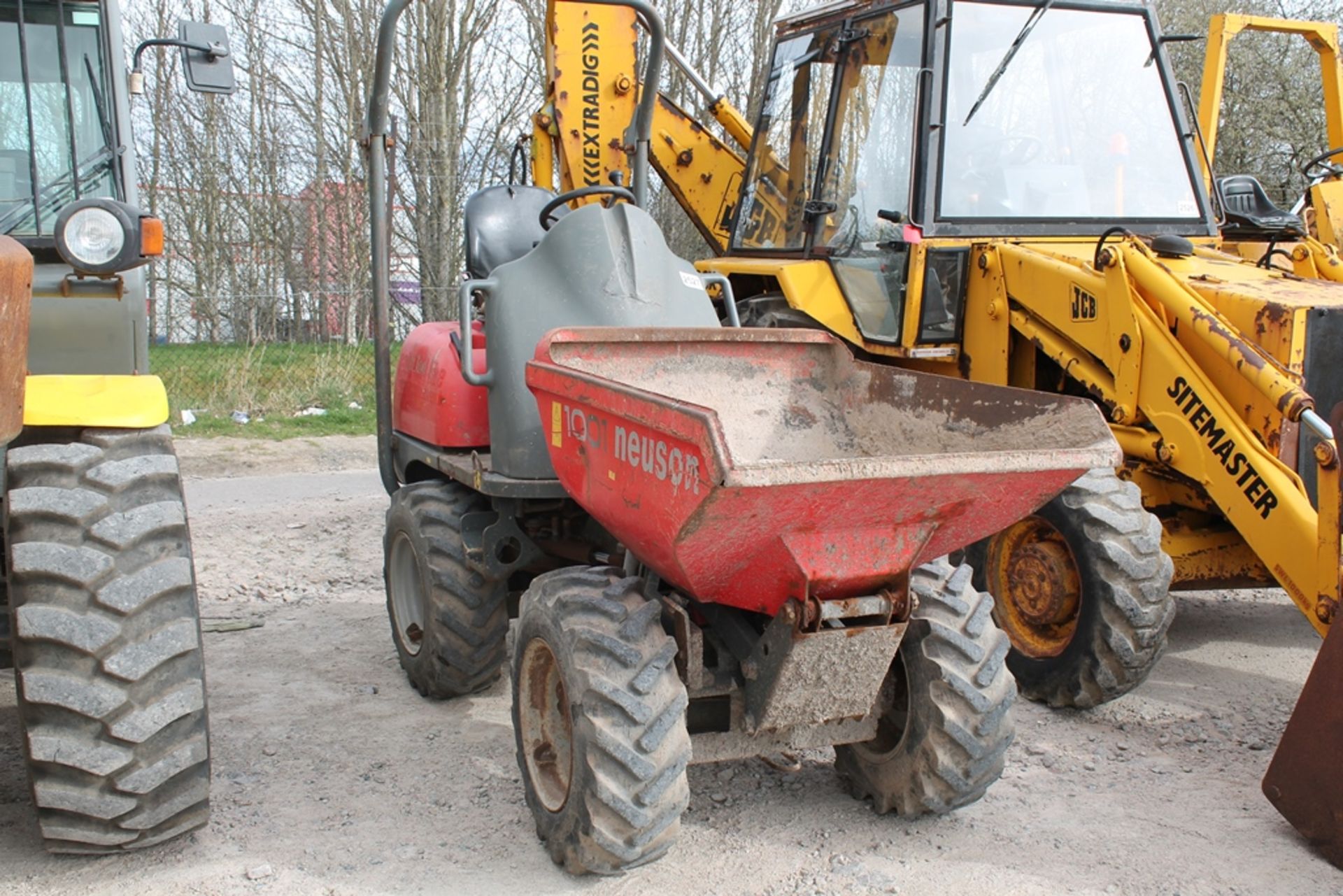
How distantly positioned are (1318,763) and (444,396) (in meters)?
2.81

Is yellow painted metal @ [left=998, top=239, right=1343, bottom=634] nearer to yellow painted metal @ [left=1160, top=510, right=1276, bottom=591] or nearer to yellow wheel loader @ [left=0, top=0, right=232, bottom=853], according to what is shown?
yellow painted metal @ [left=1160, top=510, right=1276, bottom=591]

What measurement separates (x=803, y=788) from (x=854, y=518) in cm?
126

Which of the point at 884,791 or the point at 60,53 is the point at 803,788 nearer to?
the point at 884,791

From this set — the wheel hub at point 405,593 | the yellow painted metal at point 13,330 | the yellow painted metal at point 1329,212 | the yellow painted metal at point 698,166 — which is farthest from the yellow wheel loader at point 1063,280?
the yellow painted metal at point 13,330

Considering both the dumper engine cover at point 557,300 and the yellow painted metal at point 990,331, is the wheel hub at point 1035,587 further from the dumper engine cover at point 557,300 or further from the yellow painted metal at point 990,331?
the dumper engine cover at point 557,300

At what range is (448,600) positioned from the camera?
13.3ft

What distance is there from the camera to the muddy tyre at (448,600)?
407 cm

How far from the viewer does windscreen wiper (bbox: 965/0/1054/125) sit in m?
5.11

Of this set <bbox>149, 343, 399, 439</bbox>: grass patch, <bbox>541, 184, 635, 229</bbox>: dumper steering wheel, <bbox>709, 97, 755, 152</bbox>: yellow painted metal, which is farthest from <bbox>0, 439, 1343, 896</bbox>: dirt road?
<bbox>149, 343, 399, 439</bbox>: grass patch

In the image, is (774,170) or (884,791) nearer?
(884,791)

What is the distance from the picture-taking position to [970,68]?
16.8 ft

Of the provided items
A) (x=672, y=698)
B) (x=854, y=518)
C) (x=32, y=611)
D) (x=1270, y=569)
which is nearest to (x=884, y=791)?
(x=672, y=698)

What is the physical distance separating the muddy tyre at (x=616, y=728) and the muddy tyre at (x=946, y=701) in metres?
0.66

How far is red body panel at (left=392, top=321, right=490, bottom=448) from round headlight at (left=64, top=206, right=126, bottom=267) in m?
1.14
